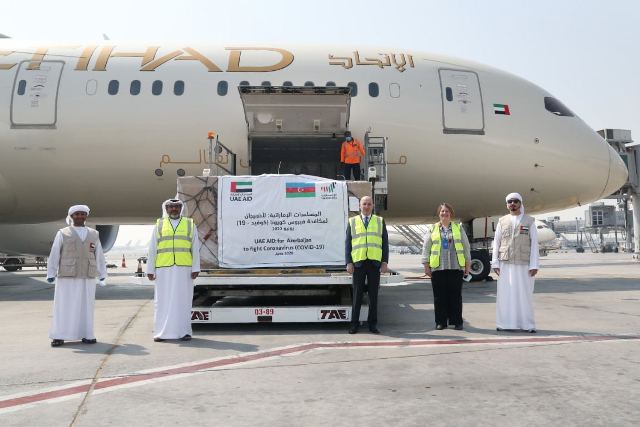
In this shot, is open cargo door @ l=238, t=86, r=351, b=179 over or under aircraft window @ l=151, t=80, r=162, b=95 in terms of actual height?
under

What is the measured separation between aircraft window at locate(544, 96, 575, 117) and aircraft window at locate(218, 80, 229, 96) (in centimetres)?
753

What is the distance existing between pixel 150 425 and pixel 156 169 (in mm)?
A: 9039

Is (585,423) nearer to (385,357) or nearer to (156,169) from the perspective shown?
(385,357)

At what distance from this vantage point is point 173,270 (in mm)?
6328

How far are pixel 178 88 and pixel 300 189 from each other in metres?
5.67

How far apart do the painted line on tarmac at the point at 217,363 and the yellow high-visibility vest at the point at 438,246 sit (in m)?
1.24

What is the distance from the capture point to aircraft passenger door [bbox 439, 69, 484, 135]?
39.3 feet

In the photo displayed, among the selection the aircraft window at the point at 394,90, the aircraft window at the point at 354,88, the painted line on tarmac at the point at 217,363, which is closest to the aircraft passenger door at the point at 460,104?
the aircraft window at the point at 394,90

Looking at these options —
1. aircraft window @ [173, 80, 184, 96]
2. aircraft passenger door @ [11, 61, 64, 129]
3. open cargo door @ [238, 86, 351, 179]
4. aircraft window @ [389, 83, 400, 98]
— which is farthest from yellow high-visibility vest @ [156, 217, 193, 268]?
aircraft window @ [389, 83, 400, 98]

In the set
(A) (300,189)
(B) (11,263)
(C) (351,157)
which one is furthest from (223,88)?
(B) (11,263)

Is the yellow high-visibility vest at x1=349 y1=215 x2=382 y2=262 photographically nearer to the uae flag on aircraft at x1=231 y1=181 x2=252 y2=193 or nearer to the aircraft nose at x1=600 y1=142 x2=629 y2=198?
the uae flag on aircraft at x1=231 y1=181 x2=252 y2=193

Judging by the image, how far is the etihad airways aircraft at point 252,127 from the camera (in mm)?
11359

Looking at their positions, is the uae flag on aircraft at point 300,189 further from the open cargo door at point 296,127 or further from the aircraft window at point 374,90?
the aircraft window at point 374,90

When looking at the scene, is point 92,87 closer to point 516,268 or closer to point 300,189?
point 300,189
